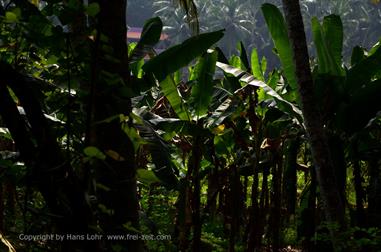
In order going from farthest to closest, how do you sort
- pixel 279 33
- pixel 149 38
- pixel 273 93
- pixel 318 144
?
pixel 273 93
pixel 279 33
pixel 149 38
pixel 318 144

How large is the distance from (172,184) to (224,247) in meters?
3.30

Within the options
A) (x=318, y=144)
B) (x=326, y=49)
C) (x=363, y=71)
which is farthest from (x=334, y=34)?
(x=318, y=144)

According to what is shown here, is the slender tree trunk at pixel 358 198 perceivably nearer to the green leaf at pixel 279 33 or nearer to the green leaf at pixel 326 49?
the green leaf at pixel 326 49

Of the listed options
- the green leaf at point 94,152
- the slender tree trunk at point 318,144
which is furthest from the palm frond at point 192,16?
the green leaf at point 94,152

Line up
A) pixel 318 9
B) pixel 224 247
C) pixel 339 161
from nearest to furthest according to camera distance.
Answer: pixel 339 161
pixel 224 247
pixel 318 9

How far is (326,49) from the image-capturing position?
442 centimetres

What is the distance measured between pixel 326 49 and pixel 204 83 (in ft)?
3.91

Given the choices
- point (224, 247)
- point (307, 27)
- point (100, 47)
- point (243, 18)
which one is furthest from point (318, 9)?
point (100, 47)

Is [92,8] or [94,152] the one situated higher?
[92,8]

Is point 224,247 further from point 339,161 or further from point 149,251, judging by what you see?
point 339,161

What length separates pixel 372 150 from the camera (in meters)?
4.96

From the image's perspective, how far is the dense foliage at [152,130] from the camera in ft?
5.05

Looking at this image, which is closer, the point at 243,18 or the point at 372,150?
the point at 372,150

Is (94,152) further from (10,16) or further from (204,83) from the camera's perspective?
(204,83)
